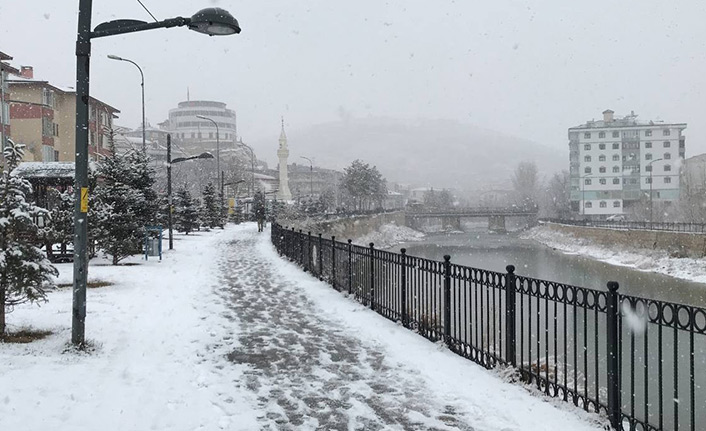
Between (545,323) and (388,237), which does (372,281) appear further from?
(388,237)

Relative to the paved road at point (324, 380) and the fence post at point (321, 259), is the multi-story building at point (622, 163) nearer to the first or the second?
the fence post at point (321, 259)

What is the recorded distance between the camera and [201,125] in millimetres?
167250

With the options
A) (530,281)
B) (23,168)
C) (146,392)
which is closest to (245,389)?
(146,392)

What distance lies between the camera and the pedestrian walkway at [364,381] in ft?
18.3

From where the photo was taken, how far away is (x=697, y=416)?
12914mm

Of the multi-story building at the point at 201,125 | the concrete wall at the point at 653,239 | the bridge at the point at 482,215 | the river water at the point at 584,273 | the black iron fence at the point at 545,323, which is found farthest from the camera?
the multi-story building at the point at 201,125

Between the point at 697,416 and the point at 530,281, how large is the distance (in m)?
9.30

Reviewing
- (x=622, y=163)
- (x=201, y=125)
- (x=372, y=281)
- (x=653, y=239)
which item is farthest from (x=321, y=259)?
(x=201, y=125)

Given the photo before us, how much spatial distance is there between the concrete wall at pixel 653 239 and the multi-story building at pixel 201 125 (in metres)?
124

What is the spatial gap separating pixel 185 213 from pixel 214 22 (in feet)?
131

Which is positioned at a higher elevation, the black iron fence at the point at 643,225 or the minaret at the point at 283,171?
the minaret at the point at 283,171

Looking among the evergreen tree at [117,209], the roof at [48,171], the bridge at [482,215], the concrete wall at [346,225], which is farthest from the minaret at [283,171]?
the evergreen tree at [117,209]

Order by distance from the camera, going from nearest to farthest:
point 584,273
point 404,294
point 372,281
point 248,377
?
point 248,377 < point 404,294 < point 372,281 < point 584,273

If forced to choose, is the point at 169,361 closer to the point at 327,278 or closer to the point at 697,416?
the point at 327,278
